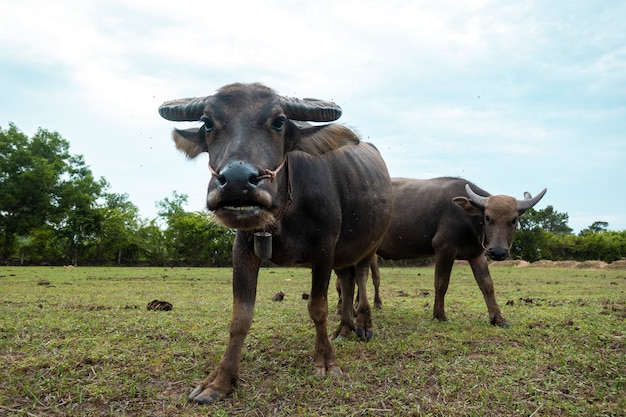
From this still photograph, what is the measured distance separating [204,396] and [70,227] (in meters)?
43.8

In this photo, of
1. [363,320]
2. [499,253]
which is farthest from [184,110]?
[499,253]

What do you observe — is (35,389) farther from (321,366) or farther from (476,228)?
(476,228)

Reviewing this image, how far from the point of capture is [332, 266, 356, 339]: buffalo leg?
241 inches

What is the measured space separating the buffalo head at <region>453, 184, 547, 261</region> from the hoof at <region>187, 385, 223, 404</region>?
4.84 meters

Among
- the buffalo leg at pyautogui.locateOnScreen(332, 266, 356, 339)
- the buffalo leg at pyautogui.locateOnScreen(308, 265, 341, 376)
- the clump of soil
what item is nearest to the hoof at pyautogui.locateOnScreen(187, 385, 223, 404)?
the buffalo leg at pyautogui.locateOnScreen(308, 265, 341, 376)

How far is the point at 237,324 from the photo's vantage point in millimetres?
4043

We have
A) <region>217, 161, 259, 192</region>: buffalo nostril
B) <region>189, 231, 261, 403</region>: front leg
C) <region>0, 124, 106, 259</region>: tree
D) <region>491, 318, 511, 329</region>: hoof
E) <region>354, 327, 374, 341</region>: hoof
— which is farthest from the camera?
<region>0, 124, 106, 259</region>: tree

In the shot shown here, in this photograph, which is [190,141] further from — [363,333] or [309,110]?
[363,333]

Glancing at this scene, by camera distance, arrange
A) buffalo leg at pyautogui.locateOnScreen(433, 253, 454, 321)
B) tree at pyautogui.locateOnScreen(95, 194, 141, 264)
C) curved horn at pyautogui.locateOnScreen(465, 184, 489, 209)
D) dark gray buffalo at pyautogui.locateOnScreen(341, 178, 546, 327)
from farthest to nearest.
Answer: tree at pyautogui.locateOnScreen(95, 194, 141, 264) → curved horn at pyautogui.locateOnScreen(465, 184, 489, 209) → buffalo leg at pyautogui.locateOnScreen(433, 253, 454, 321) → dark gray buffalo at pyautogui.locateOnScreen(341, 178, 546, 327)

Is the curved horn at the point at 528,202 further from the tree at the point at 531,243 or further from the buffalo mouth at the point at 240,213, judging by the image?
the tree at the point at 531,243

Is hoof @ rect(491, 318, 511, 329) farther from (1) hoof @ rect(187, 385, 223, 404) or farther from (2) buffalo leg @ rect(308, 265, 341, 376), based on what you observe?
(1) hoof @ rect(187, 385, 223, 404)

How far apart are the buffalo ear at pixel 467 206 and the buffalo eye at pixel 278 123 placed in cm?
464

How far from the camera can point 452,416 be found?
336 centimetres

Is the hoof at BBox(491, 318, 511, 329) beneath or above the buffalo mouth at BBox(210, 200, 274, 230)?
beneath
